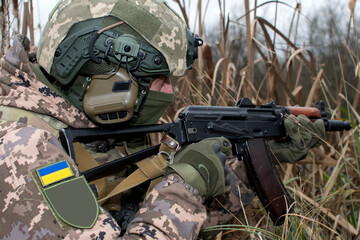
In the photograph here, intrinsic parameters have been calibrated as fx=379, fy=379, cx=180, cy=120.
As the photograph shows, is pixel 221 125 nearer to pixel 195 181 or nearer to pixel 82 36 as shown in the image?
pixel 195 181

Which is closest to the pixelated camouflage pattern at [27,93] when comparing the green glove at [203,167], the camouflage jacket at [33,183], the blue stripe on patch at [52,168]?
the camouflage jacket at [33,183]

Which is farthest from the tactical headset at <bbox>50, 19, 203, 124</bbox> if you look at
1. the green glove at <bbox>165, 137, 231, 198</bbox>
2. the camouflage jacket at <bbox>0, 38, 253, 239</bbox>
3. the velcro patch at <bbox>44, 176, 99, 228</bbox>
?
the velcro patch at <bbox>44, 176, 99, 228</bbox>

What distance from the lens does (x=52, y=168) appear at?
50.4 inches

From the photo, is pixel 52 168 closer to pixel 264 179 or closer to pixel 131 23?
pixel 131 23

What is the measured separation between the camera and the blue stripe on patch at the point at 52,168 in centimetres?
125

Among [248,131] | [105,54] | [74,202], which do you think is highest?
[105,54]

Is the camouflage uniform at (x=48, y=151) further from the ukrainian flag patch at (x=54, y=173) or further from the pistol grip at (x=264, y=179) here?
the pistol grip at (x=264, y=179)

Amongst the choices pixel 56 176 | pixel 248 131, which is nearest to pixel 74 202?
pixel 56 176

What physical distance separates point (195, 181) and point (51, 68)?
0.79 meters

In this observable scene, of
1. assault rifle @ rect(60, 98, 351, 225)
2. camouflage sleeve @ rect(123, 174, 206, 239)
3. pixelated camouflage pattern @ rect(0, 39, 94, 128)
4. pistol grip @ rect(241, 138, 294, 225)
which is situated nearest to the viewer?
camouflage sleeve @ rect(123, 174, 206, 239)

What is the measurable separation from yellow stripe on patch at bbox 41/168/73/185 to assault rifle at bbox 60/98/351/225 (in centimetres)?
36

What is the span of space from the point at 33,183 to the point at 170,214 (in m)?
0.51

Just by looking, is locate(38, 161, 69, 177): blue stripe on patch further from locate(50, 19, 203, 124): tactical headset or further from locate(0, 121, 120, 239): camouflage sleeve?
locate(50, 19, 203, 124): tactical headset

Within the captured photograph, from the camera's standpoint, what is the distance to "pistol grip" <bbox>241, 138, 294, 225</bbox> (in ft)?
7.21
